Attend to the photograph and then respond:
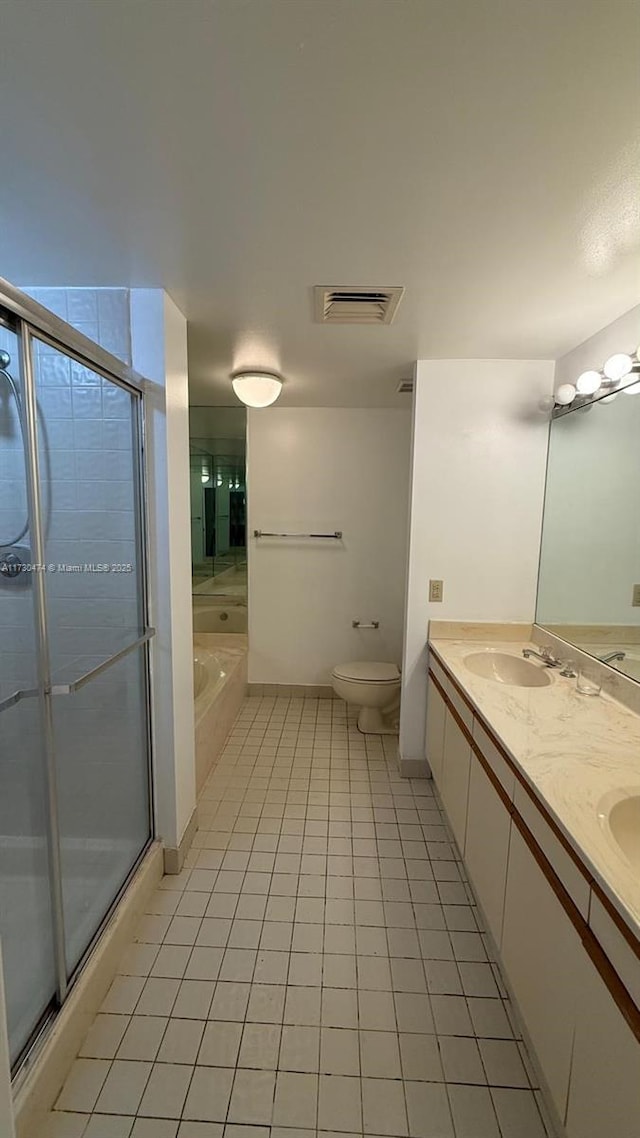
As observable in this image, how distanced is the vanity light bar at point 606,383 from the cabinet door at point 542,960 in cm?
155

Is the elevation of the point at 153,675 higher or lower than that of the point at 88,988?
higher

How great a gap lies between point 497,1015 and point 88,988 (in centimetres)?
116

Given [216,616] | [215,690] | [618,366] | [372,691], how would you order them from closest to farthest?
1. [618,366]
2. [215,690]
3. [372,691]
4. [216,616]

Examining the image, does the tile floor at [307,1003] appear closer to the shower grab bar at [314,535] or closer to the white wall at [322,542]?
the white wall at [322,542]

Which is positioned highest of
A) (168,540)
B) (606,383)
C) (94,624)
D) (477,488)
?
(606,383)

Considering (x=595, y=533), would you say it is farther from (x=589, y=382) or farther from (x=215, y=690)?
(x=215, y=690)

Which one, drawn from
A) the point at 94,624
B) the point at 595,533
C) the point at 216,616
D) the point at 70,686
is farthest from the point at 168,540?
the point at 216,616

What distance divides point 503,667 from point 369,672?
111cm

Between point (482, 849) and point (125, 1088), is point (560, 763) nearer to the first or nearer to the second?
point (482, 849)

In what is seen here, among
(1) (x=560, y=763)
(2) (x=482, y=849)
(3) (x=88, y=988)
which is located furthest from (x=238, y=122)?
(3) (x=88, y=988)

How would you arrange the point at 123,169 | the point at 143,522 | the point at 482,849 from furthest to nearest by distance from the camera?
1. the point at 143,522
2. the point at 482,849
3. the point at 123,169

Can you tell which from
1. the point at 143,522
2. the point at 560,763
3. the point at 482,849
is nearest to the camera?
the point at 560,763

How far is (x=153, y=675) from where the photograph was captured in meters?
1.82

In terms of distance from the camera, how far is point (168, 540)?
5.74 feet
